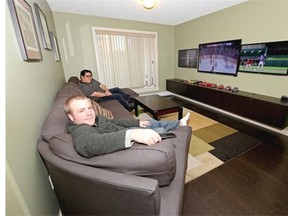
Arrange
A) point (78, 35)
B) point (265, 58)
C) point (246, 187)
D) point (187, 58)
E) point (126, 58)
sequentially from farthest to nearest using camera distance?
1. point (187, 58)
2. point (126, 58)
3. point (78, 35)
4. point (265, 58)
5. point (246, 187)

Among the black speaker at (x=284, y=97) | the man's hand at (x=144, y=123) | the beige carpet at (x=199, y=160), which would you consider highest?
the man's hand at (x=144, y=123)

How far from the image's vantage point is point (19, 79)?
0.92 metres

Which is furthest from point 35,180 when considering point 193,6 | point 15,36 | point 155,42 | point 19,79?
point 155,42

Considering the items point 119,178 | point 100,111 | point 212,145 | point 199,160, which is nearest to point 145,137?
point 119,178

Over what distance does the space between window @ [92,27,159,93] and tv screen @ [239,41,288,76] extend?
2.53 meters

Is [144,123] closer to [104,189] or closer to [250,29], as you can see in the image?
[104,189]

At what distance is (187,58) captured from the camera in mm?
Answer: 4465

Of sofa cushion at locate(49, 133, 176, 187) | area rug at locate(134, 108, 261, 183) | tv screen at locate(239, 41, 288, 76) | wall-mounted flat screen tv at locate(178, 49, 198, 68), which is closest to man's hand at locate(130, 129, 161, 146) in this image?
sofa cushion at locate(49, 133, 176, 187)

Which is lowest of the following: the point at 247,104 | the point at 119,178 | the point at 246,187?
the point at 246,187

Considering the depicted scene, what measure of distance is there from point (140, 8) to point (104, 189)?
11.9 feet

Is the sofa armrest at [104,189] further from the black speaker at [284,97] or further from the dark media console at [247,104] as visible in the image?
the black speaker at [284,97]

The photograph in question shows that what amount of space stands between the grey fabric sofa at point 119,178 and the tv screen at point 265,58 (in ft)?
9.39

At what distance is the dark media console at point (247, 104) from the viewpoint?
2.30m

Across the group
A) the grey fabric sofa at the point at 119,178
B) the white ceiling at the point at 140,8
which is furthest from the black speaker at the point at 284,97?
the grey fabric sofa at the point at 119,178
